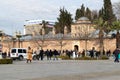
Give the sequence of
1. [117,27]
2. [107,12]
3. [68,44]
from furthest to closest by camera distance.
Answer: [107,12], [68,44], [117,27]

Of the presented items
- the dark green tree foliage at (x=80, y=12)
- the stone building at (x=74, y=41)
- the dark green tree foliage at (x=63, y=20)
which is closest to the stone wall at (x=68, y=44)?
the stone building at (x=74, y=41)

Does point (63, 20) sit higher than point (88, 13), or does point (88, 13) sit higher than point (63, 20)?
point (88, 13)

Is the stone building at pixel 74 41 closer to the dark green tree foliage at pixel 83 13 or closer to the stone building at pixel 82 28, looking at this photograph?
the stone building at pixel 82 28

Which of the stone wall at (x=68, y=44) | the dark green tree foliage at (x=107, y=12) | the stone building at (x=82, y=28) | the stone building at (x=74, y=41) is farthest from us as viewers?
the stone building at (x=82, y=28)

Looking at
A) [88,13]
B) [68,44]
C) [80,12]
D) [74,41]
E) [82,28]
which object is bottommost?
[68,44]

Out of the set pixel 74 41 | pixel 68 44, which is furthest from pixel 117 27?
pixel 68 44

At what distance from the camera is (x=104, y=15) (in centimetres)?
9419

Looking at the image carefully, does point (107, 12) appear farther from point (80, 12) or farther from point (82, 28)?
point (80, 12)

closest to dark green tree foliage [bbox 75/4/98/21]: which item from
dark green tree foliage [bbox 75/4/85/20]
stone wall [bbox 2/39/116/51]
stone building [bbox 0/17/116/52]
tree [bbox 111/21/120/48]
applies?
dark green tree foliage [bbox 75/4/85/20]

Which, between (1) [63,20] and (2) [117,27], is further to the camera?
(1) [63,20]

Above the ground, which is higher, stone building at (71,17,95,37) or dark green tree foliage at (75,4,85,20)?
dark green tree foliage at (75,4,85,20)

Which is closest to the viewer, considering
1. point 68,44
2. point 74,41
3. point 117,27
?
point 117,27

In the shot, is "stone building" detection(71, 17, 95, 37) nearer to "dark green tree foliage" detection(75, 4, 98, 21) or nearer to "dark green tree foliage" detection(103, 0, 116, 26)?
"dark green tree foliage" detection(103, 0, 116, 26)

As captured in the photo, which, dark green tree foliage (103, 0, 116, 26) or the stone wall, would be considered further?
dark green tree foliage (103, 0, 116, 26)
